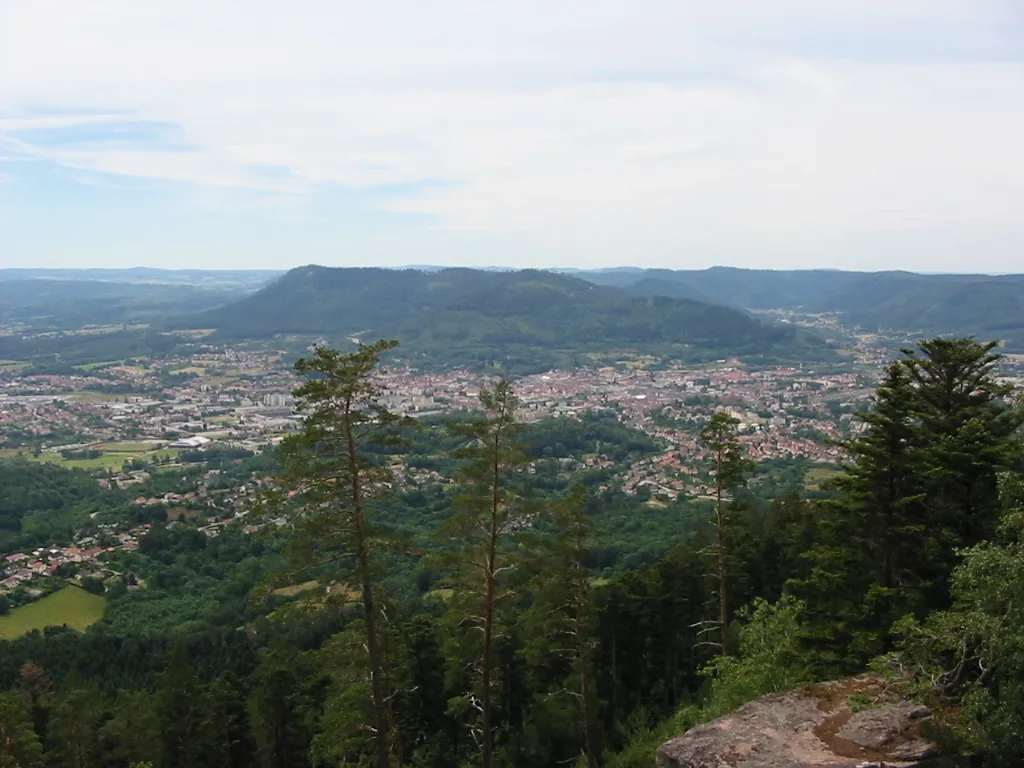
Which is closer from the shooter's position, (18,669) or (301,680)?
(301,680)

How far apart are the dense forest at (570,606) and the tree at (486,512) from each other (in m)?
0.04

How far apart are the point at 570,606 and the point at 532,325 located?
160303 millimetres

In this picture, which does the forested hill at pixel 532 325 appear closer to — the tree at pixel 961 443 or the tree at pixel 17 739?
the tree at pixel 17 739

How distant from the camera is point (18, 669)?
2984 cm

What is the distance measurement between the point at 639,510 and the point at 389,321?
142607 mm

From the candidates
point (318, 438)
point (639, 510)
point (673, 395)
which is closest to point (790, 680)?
point (318, 438)

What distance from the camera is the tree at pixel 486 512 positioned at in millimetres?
11477

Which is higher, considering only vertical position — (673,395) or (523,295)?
(523,295)

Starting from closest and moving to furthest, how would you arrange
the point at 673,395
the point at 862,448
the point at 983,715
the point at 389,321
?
the point at 983,715 → the point at 862,448 → the point at 673,395 → the point at 389,321

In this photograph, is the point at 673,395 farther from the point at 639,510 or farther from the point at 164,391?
the point at 164,391

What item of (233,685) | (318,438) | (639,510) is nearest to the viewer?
(318,438)

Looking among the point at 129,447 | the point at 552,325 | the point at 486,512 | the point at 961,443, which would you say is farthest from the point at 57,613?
the point at 552,325

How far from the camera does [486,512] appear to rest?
459 inches

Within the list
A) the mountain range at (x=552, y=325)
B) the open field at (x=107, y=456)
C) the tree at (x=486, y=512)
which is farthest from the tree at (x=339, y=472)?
the mountain range at (x=552, y=325)
